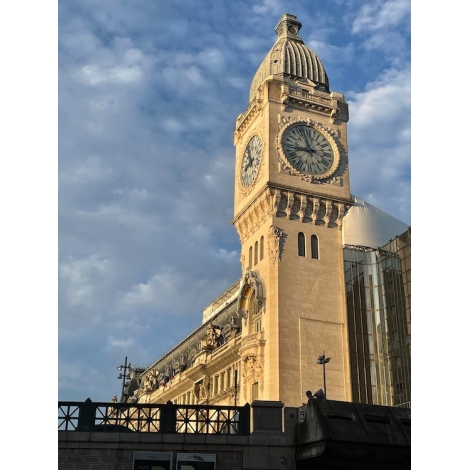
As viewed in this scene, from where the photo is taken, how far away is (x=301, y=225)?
51.4 m

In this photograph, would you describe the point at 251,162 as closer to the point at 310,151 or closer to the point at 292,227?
the point at 310,151

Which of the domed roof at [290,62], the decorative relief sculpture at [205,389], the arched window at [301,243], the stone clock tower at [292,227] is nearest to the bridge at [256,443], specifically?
the stone clock tower at [292,227]

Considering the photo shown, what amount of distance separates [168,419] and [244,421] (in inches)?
106

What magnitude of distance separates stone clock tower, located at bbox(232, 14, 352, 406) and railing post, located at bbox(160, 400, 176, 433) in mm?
22566

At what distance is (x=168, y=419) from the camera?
23.0 m

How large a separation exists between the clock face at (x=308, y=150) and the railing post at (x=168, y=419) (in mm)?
31700

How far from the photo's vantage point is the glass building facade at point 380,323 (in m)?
49.6

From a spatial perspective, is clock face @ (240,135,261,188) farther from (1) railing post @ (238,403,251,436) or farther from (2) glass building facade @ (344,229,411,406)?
(1) railing post @ (238,403,251,436)

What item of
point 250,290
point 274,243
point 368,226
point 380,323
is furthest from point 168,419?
point 368,226

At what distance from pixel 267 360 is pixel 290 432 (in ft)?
78.3
